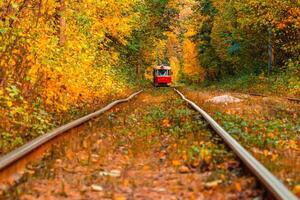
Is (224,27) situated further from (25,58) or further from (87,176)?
(87,176)

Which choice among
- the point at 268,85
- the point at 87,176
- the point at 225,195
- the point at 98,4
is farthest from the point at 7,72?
the point at 268,85

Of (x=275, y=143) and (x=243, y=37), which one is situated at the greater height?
(x=243, y=37)

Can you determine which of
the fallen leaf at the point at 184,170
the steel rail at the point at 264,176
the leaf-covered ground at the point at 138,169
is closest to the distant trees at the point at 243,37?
the leaf-covered ground at the point at 138,169

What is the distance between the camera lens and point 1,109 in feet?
26.6

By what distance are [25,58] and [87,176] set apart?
5.14 metres

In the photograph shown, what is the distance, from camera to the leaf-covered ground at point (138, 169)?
4.78 metres

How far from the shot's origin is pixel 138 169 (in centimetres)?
602

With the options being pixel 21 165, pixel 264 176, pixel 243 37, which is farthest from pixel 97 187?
pixel 243 37

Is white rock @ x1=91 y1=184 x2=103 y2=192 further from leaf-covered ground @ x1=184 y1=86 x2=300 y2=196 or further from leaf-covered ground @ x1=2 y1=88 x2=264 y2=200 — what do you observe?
leaf-covered ground @ x1=184 y1=86 x2=300 y2=196

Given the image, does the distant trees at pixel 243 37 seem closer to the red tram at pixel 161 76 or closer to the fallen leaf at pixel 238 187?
the red tram at pixel 161 76

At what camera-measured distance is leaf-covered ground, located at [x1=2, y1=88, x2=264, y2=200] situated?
4777 mm

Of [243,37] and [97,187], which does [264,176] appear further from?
[243,37]

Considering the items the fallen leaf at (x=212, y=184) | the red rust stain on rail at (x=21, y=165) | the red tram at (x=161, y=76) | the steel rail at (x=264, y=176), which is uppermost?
the red tram at (x=161, y=76)

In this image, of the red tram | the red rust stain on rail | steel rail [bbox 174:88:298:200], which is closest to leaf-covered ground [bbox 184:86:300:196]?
steel rail [bbox 174:88:298:200]
